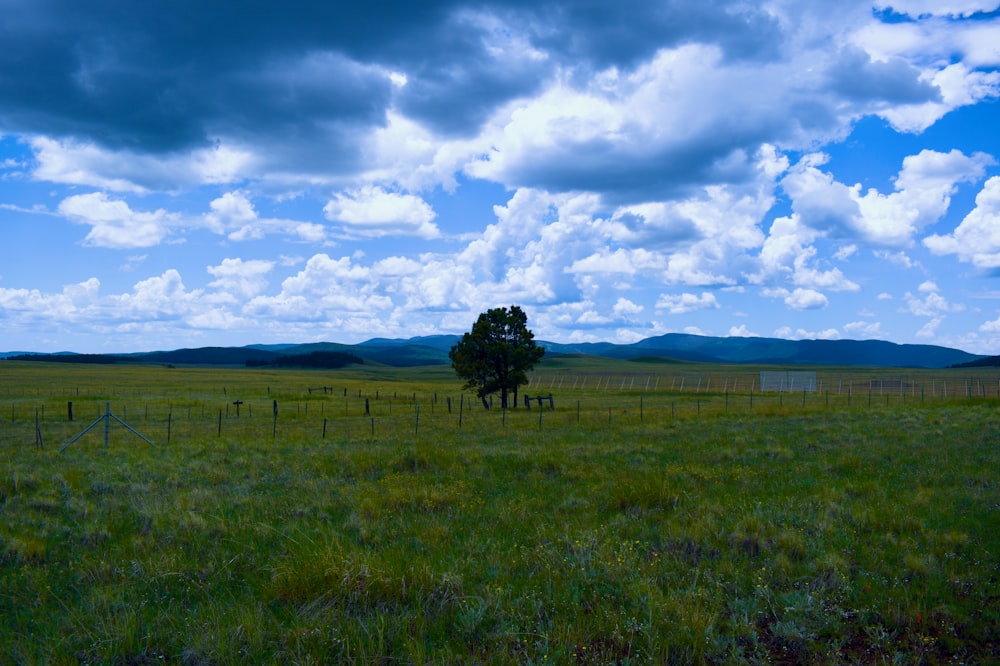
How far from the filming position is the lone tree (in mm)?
51375

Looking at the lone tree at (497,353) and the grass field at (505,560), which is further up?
the lone tree at (497,353)

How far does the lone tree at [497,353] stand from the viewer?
51375 mm

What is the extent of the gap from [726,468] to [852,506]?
5.12 metres

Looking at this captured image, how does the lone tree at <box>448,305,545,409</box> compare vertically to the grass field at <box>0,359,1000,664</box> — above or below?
above

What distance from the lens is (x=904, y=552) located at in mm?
9047

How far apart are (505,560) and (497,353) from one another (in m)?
42.3

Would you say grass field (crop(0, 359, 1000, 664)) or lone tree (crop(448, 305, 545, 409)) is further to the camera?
lone tree (crop(448, 305, 545, 409))

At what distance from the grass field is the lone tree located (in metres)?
32.6

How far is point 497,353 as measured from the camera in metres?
51.2

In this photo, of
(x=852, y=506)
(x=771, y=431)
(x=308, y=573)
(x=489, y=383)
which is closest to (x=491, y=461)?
(x=852, y=506)

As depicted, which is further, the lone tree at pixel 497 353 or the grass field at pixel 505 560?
the lone tree at pixel 497 353

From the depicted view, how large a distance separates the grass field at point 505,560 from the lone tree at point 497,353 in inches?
1282

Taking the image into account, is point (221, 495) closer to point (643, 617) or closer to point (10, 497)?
point (10, 497)

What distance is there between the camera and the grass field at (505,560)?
6492 millimetres
